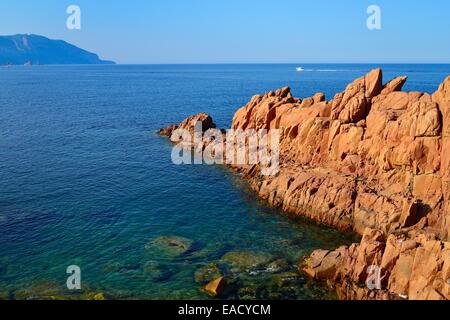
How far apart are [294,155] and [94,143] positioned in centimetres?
5042

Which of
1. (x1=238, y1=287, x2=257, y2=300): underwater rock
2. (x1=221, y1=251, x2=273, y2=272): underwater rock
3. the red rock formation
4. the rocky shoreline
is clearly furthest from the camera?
the red rock formation

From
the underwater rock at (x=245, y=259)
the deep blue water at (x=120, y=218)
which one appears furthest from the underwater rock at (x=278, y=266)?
the deep blue water at (x=120, y=218)

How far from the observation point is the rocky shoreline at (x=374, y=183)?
37.8 metres

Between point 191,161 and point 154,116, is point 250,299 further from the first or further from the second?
point 154,116

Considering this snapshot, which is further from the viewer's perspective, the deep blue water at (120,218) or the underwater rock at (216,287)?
the deep blue water at (120,218)

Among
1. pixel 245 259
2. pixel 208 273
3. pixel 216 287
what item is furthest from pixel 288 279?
pixel 208 273

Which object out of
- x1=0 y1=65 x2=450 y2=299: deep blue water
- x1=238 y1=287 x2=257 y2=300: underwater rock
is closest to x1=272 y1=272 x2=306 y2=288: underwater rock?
x1=0 y1=65 x2=450 y2=299: deep blue water

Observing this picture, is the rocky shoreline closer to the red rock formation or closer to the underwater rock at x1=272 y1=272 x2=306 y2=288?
the underwater rock at x1=272 y1=272 x2=306 y2=288

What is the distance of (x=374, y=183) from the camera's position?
56.3 metres

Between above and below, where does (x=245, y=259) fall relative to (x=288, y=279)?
above

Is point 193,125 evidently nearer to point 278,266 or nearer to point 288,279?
point 278,266

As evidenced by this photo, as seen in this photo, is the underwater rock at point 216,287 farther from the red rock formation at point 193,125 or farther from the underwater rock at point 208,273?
the red rock formation at point 193,125

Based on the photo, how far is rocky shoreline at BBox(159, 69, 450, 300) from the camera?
37812 millimetres
